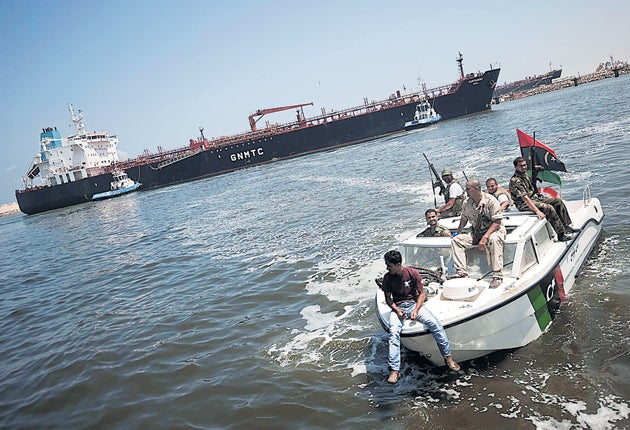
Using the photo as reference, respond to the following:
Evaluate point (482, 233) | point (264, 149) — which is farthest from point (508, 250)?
point (264, 149)

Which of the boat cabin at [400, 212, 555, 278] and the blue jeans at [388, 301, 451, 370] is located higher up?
the boat cabin at [400, 212, 555, 278]

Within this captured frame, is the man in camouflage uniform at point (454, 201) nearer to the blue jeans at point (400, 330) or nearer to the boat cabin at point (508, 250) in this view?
the boat cabin at point (508, 250)

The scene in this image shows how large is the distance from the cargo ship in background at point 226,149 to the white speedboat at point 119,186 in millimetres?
1089

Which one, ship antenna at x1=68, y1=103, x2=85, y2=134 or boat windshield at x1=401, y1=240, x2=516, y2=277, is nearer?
boat windshield at x1=401, y1=240, x2=516, y2=277

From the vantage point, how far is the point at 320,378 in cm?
676

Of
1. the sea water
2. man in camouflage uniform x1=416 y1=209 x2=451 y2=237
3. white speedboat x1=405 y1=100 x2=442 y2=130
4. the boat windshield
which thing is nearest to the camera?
the sea water

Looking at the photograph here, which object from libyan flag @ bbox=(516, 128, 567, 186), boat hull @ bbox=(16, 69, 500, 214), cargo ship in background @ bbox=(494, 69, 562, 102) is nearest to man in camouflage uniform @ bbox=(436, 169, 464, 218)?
libyan flag @ bbox=(516, 128, 567, 186)

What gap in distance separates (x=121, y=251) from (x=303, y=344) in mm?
15948

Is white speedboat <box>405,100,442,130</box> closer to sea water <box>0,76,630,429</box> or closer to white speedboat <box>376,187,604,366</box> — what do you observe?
sea water <box>0,76,630,429</box>

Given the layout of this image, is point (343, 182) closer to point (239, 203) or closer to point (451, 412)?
point (239, 203)

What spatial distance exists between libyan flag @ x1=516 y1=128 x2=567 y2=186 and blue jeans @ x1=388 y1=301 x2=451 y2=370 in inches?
203

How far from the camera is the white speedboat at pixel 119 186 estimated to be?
195ft

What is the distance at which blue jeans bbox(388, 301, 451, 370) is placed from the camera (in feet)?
18.4

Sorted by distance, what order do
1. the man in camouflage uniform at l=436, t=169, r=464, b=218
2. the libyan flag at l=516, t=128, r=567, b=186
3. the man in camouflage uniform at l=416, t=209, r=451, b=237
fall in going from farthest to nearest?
the man in camouflage uniform at l=436, t=169, r=464, b=218 < the libyan flag at l=516, t=128, r=567, b=186 < the man in camouflage uniform at l=416, t=209, r=451, b=237
